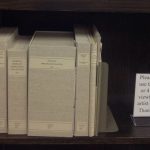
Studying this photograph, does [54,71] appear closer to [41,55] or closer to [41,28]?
[41,55]

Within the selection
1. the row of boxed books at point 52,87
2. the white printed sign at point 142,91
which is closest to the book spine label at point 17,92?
the row of boxed books at point 52,87

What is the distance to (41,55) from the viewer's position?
33.9 inches

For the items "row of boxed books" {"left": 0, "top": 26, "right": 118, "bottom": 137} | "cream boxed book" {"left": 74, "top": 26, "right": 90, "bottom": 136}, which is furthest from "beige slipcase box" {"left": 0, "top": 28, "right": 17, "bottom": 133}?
"cream boxed book" {"left": 74, "top": 26, "right": 90, "bottom": 136}

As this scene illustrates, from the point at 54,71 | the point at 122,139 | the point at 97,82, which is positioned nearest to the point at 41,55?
the point at 54,71

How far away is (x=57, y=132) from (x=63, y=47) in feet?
0.76

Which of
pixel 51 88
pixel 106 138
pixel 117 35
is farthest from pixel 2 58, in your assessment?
pixel 117 35

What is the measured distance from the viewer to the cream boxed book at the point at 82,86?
868 mm

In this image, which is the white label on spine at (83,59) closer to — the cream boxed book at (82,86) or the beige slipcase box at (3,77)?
the cream boxed book at (82,86)

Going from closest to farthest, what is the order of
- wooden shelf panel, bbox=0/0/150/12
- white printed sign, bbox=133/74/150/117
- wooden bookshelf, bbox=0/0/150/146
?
wooden shelf panel, bbox=0/0/150/12
white printed sign, bbox=133/74/150/117
wooden bookshelf, bbox=0/0/150/146

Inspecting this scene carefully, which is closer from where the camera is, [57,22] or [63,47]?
[63,47]

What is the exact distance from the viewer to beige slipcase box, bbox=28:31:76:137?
0.86 meters

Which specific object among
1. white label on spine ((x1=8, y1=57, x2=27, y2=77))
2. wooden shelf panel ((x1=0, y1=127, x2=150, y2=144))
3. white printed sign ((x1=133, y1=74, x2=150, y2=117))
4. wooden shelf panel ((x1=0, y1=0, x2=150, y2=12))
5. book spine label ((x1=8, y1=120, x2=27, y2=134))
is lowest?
wooden shelf panel ((x1=0, y1=127, x2=150, y2=144))

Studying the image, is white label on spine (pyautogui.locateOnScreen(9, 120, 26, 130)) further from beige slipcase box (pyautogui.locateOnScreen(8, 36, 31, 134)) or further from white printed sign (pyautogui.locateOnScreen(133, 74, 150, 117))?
white printed sign (pyautogui.locateOnScreen(133, 74, 150, 117))

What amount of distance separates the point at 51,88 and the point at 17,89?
0.09m
